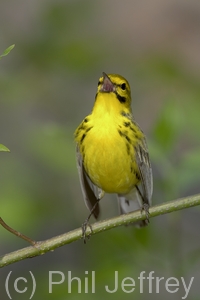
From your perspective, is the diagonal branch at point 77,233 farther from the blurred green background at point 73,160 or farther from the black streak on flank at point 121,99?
the black streak on flank at point 121,99

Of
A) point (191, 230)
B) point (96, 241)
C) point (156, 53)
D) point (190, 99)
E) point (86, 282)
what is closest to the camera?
point (86, 282)

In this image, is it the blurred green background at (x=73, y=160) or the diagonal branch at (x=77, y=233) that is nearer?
the diagonal branch at (x=77, y=233)

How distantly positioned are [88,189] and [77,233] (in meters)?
1.18

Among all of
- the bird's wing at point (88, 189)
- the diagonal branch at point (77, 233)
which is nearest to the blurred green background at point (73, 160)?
the bird's wing at point (88, 189)

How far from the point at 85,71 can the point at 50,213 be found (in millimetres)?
865

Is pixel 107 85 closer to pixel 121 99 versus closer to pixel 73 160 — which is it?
pixel 121 99

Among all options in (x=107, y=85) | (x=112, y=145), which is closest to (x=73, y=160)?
(x=112, y=145)

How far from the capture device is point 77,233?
105 inches

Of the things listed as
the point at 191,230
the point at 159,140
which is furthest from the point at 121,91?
the point at 191,230

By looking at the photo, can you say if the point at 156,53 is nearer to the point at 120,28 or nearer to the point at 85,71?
the point at 85,71

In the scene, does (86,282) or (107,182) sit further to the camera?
(107,182)

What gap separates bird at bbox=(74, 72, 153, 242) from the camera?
11.6ft

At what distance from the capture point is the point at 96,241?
3.21 m

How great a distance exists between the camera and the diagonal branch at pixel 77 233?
101 inches
